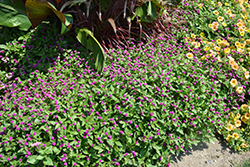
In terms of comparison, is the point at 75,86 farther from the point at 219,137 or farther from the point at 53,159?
the point at 219,137

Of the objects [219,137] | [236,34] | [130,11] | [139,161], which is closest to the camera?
[139,161]

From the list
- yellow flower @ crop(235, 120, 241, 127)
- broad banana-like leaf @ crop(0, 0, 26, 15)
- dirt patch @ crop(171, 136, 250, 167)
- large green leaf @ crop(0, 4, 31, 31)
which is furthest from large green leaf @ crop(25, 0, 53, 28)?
yellow flower @ crop(235, 120, 241, 127)

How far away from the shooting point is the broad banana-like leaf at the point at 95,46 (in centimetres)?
274

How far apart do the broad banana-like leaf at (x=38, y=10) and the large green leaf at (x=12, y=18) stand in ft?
1.45

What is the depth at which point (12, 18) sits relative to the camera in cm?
292

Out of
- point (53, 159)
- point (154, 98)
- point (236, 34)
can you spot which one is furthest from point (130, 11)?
point (53, 159)

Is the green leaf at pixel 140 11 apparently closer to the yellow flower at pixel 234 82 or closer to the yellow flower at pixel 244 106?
the yellow flower at pixel 234 82

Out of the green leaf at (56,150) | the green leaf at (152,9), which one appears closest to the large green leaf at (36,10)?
the green leaf at (152,9)

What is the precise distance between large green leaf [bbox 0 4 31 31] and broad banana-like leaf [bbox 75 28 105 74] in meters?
0.78

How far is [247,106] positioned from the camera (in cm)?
322

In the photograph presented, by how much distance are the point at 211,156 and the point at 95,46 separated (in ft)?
7.14

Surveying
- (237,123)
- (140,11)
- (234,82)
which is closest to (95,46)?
(140,11)

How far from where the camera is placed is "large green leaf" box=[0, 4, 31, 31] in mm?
2867

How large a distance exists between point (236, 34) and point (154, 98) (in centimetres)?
255
